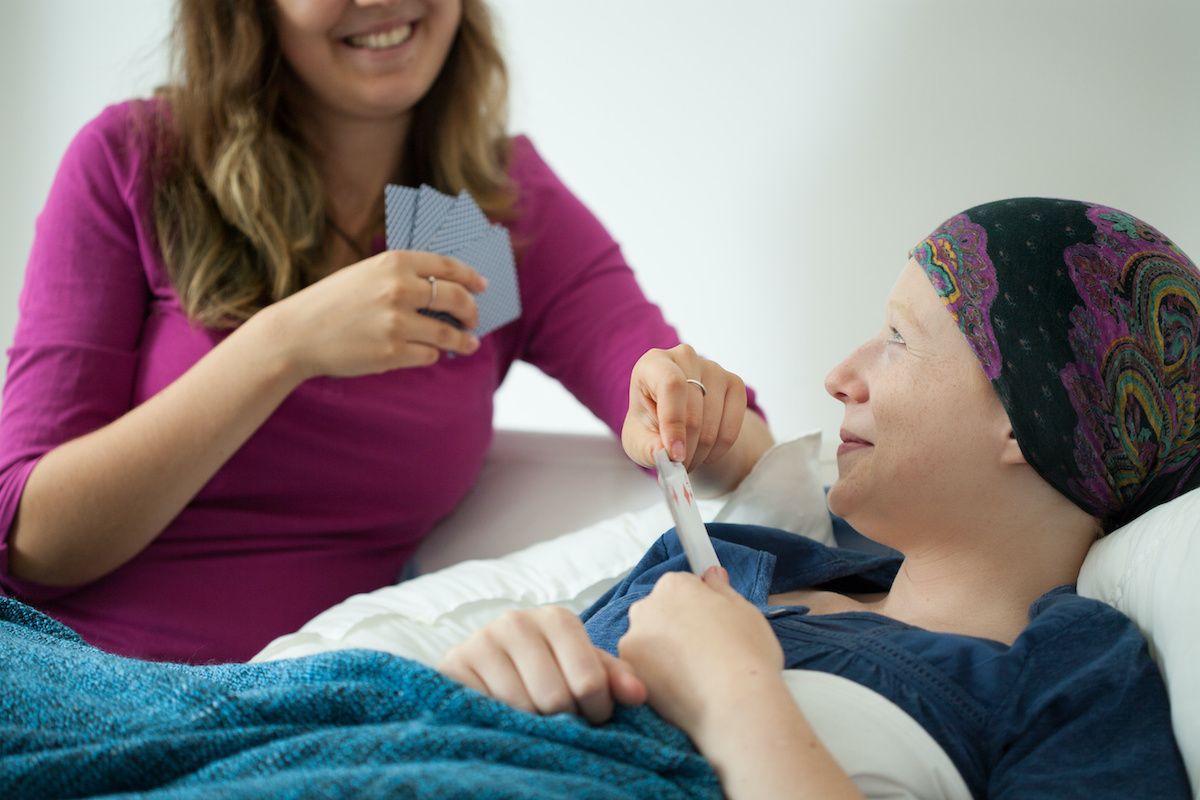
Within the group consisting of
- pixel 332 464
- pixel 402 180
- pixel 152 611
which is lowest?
pixel 152 611

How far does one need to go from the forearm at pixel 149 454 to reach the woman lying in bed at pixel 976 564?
47 centimetres

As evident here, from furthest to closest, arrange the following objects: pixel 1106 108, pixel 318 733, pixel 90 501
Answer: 1. pixel 1106 108
2. pixel 90 501
3. pixel 318 733

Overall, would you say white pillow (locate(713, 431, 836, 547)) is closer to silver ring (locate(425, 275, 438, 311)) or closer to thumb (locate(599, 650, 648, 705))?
silver ring (locate(425, 275, 438, 311))

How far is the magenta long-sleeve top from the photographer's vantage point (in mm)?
1312

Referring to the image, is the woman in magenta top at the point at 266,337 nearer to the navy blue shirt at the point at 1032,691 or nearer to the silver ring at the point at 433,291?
the silver ring at the point at 433,291

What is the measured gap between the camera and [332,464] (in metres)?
1.39

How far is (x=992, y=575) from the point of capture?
93 centimetres

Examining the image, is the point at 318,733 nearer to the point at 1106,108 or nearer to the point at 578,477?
the point at 578,477

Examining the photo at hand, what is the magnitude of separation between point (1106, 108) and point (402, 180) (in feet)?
2.80

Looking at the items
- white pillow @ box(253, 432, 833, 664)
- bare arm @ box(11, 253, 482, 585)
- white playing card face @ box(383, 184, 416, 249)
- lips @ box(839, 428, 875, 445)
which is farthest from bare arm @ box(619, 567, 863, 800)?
white playing card face @ box(383, 184, 416, 249)

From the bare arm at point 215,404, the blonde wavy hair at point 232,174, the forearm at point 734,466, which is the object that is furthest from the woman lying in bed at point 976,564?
the blonde wavy hair at point 232,174

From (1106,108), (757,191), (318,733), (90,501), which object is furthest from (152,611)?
(1106,108)

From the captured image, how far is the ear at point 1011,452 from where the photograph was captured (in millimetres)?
901

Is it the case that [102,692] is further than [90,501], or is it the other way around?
[90,501]
